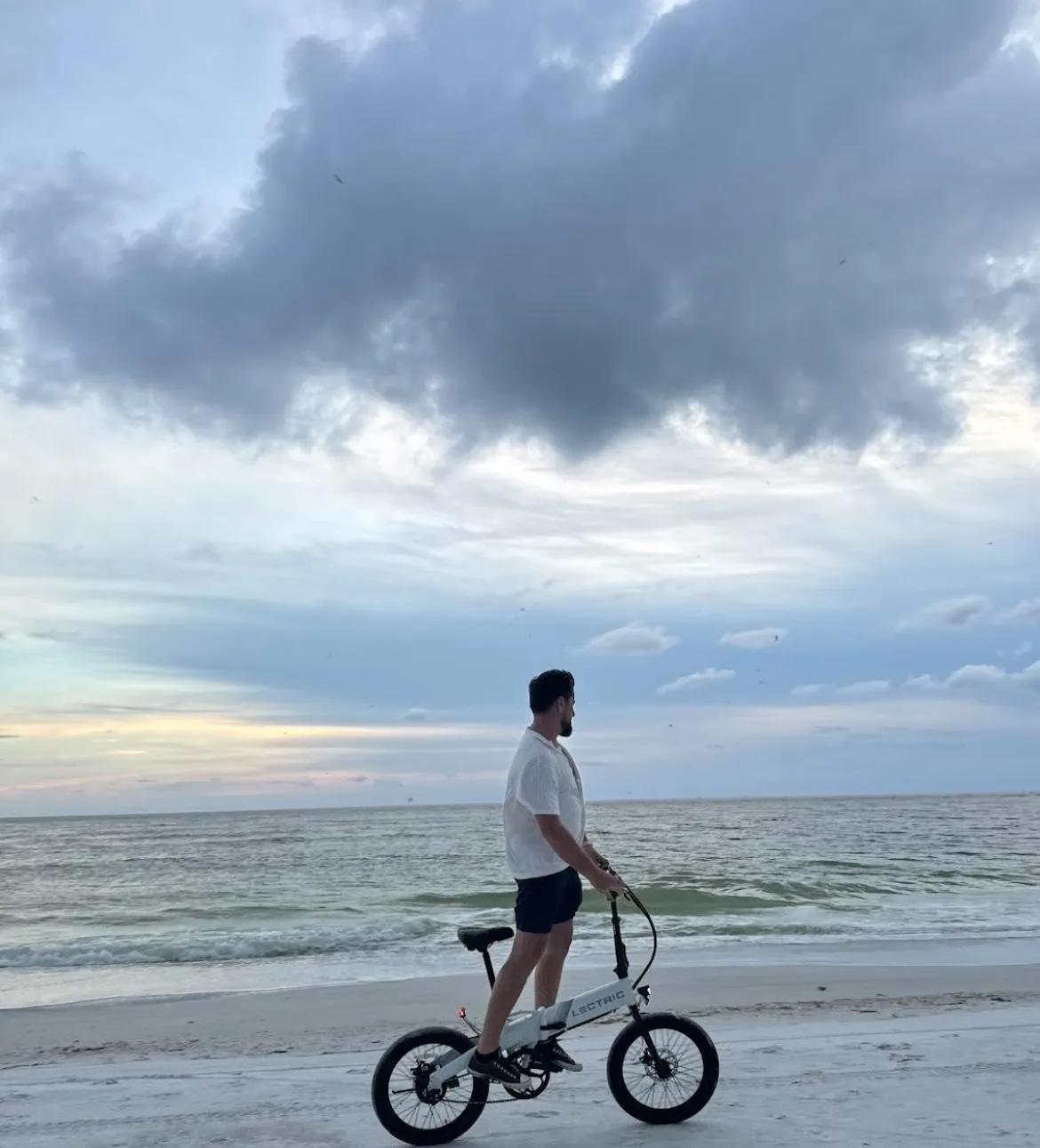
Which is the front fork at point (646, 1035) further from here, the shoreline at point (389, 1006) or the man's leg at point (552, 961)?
the shoreline at point (389, 1006)

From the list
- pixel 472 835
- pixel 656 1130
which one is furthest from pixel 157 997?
pixel 472 835

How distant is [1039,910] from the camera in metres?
16.2

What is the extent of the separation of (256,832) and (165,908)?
1621 inches

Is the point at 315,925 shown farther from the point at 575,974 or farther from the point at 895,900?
the point at 895,900

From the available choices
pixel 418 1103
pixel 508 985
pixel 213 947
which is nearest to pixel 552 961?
pixel 508 985

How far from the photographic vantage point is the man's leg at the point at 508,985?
4199mm

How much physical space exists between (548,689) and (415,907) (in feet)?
52.9

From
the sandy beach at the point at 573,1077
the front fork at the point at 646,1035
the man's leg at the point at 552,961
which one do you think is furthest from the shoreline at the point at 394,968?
the man's leg at the point at 552,961

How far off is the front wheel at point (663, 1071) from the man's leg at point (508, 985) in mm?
570

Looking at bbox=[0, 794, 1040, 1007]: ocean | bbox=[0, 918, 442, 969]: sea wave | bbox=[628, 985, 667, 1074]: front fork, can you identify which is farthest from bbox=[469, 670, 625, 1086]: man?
bbox=[0, 918, 442, 969]: sea wave

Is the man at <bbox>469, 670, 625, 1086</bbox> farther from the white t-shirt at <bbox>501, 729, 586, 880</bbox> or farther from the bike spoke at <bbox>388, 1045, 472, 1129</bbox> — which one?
the bike spoke at <bbox>388, 1045, 472, 1129</bbox>

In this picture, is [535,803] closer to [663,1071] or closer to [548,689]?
[548,689]

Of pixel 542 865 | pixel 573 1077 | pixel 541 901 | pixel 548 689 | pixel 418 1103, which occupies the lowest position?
pixel 573 1077

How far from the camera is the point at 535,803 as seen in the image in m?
4.18
